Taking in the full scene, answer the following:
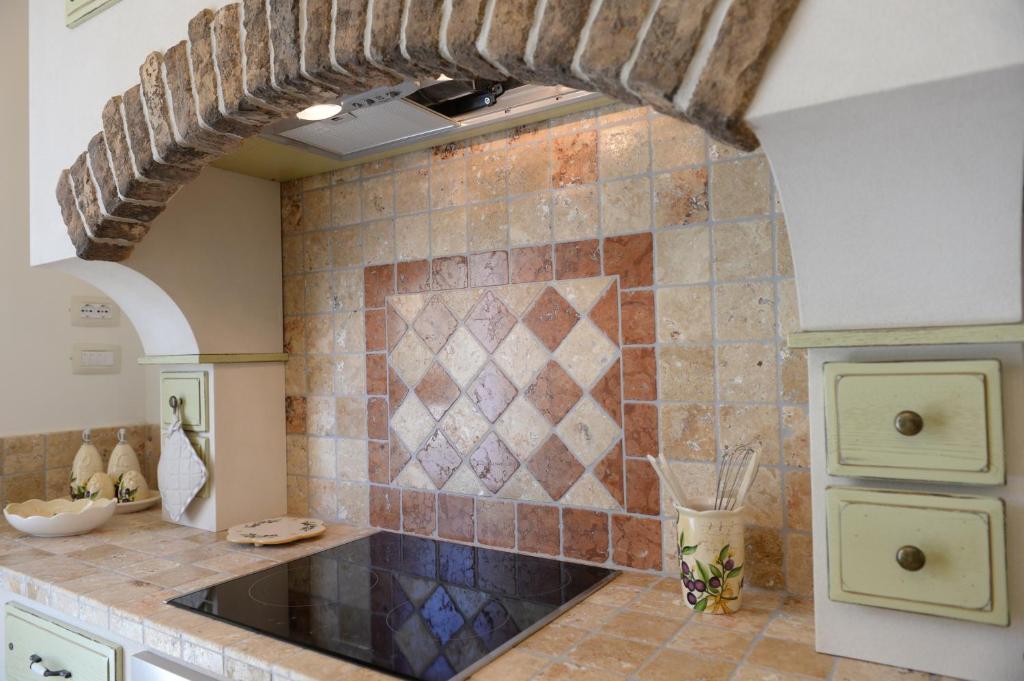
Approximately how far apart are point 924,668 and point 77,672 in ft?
4.84

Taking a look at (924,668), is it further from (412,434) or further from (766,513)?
(412,434)

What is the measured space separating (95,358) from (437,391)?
1.31 meters

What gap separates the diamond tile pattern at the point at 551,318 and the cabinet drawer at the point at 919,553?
2.11 feet

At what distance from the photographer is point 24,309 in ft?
6.63

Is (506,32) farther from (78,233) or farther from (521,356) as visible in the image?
(78,233)

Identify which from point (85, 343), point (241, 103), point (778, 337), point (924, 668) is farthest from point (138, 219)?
point (924, 668)

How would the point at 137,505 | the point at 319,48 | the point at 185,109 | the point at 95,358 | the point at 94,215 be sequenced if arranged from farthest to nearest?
the point at 95,358, the point at 137,505, the point at 94,215, the point at 185,109, the point at 319,48

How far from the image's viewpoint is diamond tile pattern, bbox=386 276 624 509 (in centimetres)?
138

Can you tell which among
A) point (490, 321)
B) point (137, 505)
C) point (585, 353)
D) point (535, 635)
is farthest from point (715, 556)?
point (137, 505)

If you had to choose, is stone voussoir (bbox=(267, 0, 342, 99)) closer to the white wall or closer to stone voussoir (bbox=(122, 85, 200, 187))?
stone voussoir (bbox=(122, 85, 200, 187))

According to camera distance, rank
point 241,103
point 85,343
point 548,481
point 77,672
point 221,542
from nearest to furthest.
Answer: point 241,103
point 77,672
point 548,481
point 221,542
point 85,343

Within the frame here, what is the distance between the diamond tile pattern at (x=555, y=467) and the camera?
1.42 m

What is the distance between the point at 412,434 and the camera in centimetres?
166

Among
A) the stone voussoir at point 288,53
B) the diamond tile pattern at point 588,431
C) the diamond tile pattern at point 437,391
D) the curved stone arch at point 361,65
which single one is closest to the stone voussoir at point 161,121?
the curved stone arch at point 361,65
